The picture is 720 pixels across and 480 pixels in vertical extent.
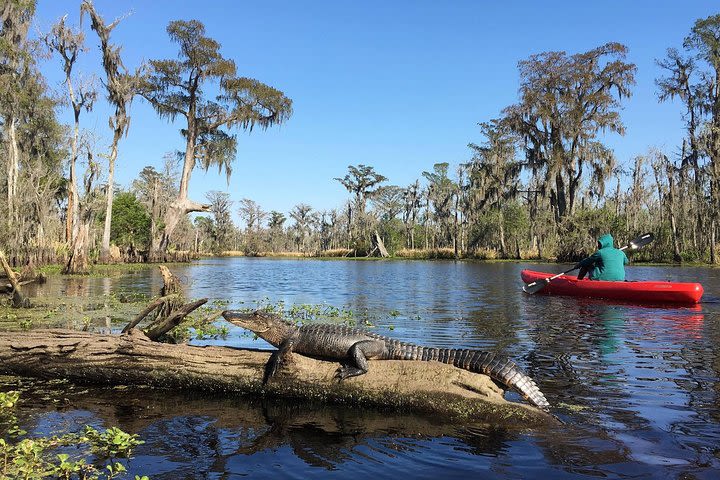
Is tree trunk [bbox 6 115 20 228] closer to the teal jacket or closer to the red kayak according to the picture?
the red kayak

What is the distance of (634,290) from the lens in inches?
679

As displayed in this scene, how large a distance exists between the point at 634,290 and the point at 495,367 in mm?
13461

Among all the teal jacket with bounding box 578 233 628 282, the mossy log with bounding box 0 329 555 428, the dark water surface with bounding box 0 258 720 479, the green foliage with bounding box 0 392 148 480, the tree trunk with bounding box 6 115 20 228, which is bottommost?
the dark water surface with bounding box 0 258 720 479

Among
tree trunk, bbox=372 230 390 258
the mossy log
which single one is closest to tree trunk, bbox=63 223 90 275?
A: the mossy log

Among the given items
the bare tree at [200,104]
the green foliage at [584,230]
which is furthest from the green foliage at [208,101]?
the green foliage at [584,230]

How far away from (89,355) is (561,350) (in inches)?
315

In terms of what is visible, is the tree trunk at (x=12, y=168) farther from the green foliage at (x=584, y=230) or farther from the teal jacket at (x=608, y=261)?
the green foliage at (x=584, y=230)

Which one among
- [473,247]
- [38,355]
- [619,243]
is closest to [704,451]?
[38,355]

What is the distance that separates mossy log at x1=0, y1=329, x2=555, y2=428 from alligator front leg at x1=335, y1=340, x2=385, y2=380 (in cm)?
8

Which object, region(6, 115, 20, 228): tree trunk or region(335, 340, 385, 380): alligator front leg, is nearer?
region(335, 340, 385, 380): alligator front leg

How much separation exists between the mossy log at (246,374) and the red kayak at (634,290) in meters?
13.6

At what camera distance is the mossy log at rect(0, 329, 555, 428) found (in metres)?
5.59

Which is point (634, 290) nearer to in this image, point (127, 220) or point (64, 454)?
point (64, 454)

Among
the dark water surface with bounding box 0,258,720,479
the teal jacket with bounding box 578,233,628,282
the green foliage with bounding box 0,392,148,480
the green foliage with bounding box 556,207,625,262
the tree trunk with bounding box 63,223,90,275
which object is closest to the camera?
the green foliage with bounding box 0,392,148,480
